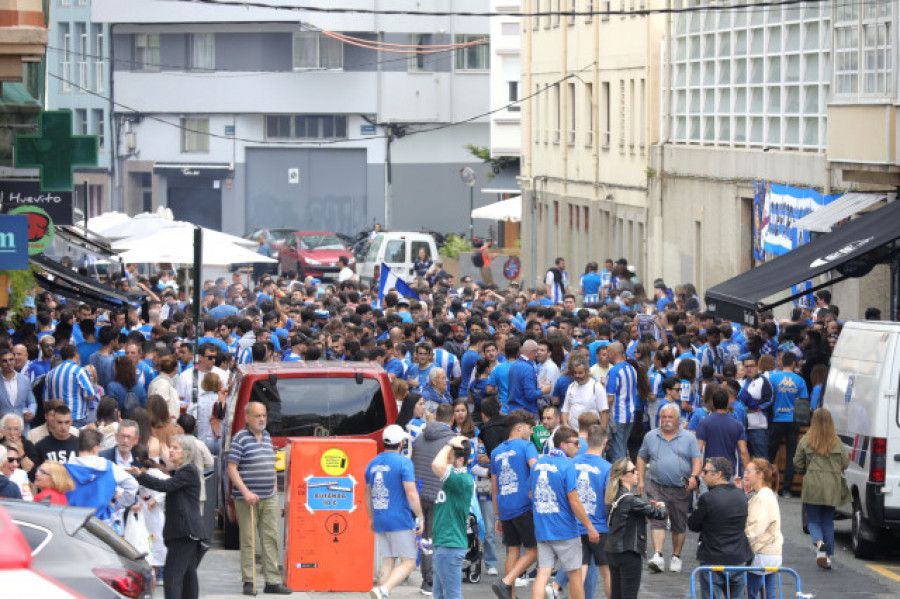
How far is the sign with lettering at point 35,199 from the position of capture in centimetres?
2073

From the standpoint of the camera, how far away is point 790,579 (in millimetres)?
15477

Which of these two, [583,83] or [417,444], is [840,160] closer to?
[417,444]

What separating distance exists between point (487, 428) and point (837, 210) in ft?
38.4

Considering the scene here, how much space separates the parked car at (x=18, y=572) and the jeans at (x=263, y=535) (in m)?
6.34

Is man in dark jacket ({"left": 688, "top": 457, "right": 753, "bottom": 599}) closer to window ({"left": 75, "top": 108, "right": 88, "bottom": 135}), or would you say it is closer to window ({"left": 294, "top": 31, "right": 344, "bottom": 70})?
window ({"left": 294, "top": 31, "right": 344, "bottom": 70})

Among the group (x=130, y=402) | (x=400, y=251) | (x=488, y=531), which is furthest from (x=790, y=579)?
(x=400, y=251)

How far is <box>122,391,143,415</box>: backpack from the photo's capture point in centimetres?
1820

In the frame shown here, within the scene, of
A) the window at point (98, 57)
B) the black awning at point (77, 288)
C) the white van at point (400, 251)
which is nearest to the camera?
the black awning at point (77, 288)

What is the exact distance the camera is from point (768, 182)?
31875 mm

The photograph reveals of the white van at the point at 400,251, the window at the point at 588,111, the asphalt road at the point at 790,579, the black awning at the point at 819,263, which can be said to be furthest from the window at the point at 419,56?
the asphalt road at the point at 790,579

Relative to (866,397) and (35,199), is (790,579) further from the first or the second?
(35,199)

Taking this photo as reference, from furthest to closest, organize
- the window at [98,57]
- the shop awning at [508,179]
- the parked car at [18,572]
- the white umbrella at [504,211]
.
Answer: the window at [98,57] < the shop awning at [508,179] < the white umbrella at [504,211] < the parked car at [18,572]

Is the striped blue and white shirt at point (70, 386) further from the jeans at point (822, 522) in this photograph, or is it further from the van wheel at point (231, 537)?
the jeans at point (822, 522)

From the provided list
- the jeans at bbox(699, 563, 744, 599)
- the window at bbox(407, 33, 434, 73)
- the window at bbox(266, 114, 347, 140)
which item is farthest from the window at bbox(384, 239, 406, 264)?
the jeans at bbox(699, 563, 744, 599)
